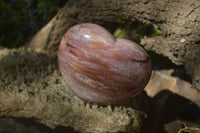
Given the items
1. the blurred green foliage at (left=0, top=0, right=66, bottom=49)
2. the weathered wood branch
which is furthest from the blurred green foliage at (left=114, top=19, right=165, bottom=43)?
the blurred green foliage at (left=0, top=0, right=66, bottom=49)

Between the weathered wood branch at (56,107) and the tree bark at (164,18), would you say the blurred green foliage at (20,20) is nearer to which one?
the tree bark at (164,18)

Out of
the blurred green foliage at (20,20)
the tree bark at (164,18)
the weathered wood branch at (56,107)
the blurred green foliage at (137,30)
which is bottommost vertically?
the blurred green foliage at (20,20)

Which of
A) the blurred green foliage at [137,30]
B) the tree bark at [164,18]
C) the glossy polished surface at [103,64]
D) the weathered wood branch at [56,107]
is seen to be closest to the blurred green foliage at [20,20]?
the tree bark at [164,18]

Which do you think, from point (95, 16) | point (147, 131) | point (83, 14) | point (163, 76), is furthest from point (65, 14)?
point (147, 131)

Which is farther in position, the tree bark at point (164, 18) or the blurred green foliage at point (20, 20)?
the blurred green foliage at point (20, 20)

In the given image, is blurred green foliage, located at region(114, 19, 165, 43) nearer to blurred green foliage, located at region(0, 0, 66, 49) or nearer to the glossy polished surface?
the glossy polished surface

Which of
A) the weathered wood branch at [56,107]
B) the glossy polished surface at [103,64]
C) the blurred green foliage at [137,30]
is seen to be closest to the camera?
the glossy polished surface at [103,64]

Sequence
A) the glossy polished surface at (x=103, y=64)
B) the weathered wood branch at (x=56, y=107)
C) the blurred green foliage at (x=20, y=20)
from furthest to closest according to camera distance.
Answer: the blurred green foliage at (x=20, y=20)
the weathered wood branch at (x=56, y=107)
the glossy polished surface at (x=103, y=64)
